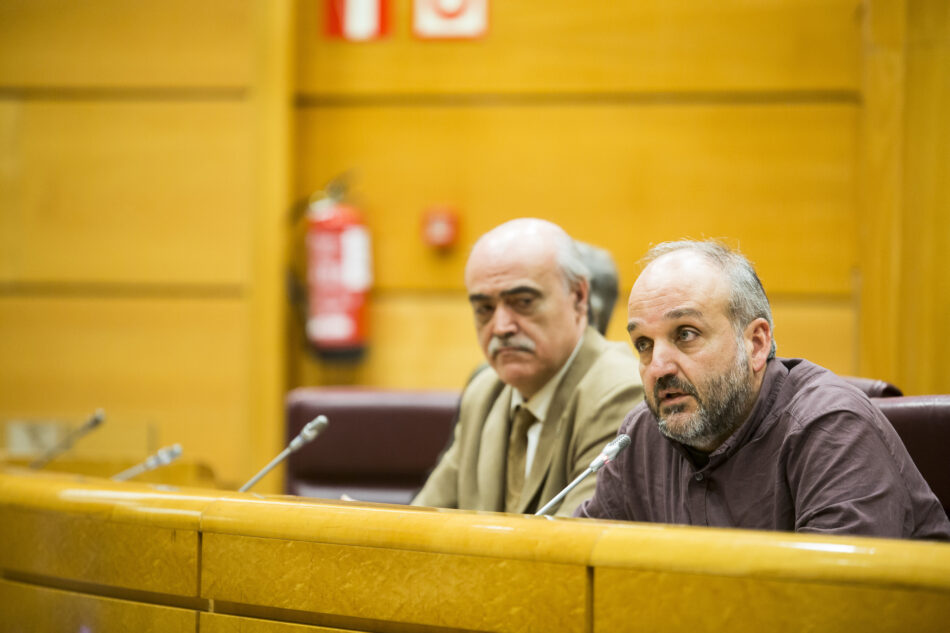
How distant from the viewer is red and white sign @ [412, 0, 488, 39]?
3.78m

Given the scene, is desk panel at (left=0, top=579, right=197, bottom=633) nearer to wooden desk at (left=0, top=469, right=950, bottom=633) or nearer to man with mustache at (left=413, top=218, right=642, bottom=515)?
wooden desk at (left=0, top=469, right=950, bottom=633)

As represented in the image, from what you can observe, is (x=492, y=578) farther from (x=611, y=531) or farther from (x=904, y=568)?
(x=904, y=568)

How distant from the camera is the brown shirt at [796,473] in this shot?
→ 1171 millimetres

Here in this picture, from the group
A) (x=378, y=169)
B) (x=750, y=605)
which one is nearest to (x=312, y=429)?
(x=750, y=605)

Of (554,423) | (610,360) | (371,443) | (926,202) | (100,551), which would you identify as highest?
(926,202)

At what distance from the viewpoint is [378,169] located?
3869 millimetres

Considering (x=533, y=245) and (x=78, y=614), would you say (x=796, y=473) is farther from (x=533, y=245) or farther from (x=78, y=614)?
(x=78, y=614)

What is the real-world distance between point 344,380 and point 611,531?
113 inches

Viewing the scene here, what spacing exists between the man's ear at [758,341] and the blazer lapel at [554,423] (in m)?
0.55

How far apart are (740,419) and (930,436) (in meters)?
0.45

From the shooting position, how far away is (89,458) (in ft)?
8.95

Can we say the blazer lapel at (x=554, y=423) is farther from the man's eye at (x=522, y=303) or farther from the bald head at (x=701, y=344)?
the bald head at (x=701, y=344)

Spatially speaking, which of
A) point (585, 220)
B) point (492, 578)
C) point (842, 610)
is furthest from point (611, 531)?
point (585, 220)

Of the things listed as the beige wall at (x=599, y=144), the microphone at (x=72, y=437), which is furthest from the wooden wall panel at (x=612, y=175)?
the microphone at (x=72, y=437)
